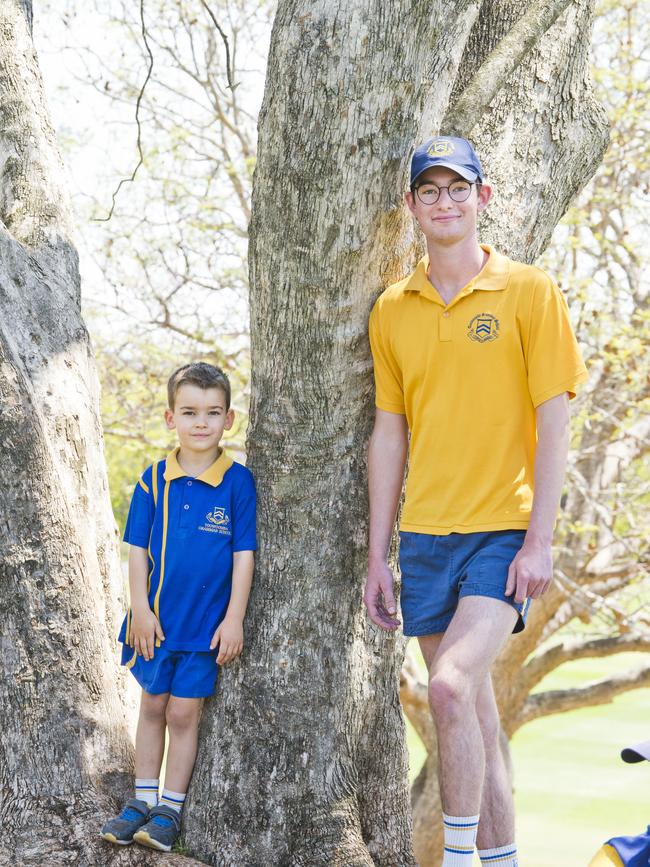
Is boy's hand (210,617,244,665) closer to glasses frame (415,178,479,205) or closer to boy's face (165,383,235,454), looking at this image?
boy's face (165,383,235,454)

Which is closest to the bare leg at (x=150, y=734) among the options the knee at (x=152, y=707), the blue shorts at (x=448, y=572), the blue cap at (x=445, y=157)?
the knee at (x=152, y=707)

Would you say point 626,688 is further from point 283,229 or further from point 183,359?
point 283,229

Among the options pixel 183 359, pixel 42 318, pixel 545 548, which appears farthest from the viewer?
pixel 183 359

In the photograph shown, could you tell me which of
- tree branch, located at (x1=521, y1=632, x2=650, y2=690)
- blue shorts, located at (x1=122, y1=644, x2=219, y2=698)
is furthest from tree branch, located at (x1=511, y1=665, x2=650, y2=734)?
blue shorts, located at (x1=122, y1=644, x2=219, y2=698)

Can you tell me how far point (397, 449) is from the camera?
122 inches

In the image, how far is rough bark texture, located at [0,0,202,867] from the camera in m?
3.17

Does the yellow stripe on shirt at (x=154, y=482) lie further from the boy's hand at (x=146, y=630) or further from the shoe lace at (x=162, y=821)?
the shoe lace at (x=162, y=821)

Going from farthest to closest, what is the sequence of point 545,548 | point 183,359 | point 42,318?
point 183,359
point 42,318
point 545,548

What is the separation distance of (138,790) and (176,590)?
692mm

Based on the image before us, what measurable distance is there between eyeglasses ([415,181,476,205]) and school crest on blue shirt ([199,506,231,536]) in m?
1.16

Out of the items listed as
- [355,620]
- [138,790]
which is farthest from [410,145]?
[138,790]

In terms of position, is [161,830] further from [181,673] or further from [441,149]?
[441,149]

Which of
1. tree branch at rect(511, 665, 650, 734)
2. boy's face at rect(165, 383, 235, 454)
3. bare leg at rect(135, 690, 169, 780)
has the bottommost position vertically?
tree branch at rect(511, 665, 650, 734)

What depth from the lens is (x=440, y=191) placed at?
9.46 ft
